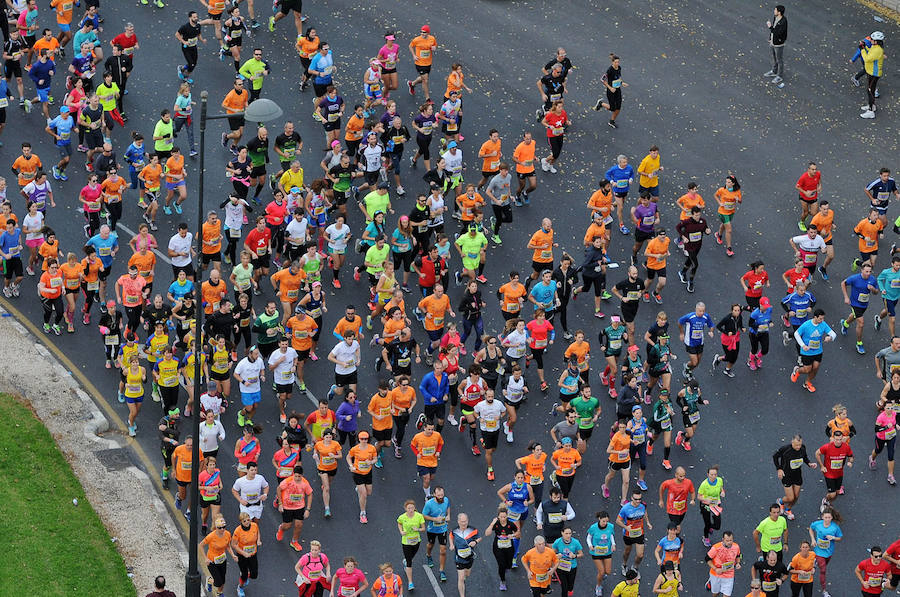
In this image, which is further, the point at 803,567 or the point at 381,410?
the point at 381,410

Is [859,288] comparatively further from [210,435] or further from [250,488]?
[210,435]

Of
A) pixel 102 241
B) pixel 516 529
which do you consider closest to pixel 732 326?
pixel 516 529

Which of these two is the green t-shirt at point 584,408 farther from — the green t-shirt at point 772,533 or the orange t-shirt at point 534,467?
the green t-shirt at point 772,533

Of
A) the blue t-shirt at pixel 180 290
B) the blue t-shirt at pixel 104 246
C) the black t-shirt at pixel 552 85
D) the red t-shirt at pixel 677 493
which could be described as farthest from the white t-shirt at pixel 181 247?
the red t-shirt at pixel 677 493

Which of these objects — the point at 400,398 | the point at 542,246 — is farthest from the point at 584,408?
the point at 542,246

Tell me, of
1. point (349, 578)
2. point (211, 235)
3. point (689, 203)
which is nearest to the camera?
point (349, 578)

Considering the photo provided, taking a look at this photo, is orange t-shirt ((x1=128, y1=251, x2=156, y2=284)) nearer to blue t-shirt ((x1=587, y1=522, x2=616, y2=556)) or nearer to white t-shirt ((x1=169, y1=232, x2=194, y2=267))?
white t-shirt ((x1=169, y1=232, x2=194, y2=267))
